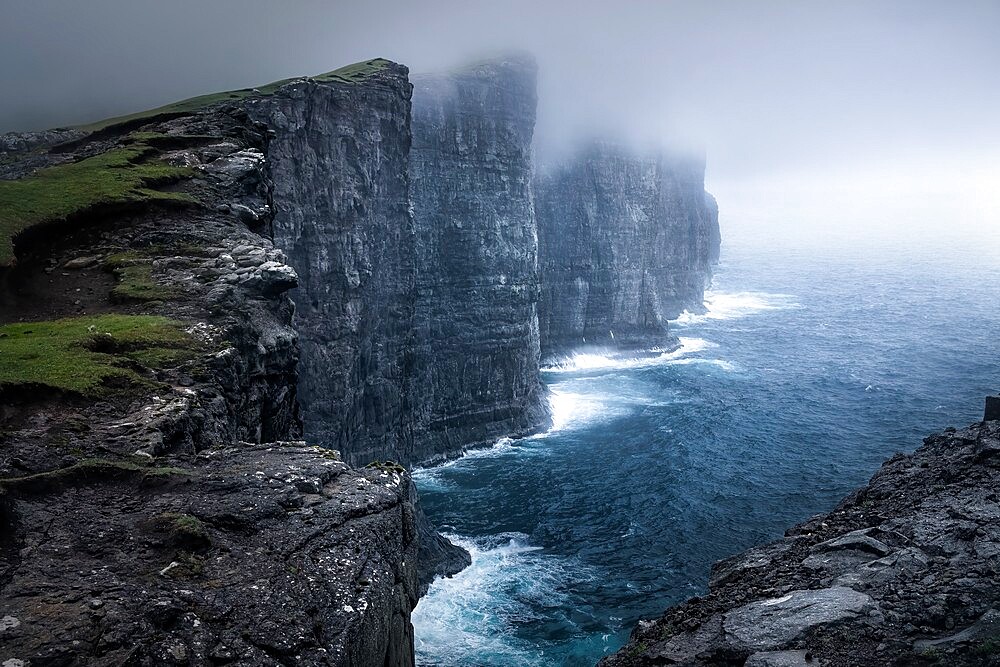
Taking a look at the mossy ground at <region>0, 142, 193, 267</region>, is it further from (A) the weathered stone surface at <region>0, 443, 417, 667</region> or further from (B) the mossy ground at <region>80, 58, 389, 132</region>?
(A) the weathered stone surface at <region>0, 443, 417, 667</region>

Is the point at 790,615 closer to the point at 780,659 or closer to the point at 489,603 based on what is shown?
the point at 780,659

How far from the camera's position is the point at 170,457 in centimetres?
1240

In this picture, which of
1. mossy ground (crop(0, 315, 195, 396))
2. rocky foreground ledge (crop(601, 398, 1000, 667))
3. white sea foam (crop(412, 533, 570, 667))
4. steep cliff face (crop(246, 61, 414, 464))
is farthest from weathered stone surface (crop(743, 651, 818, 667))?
steep cliff face (crop(246, 61, 414, 464))

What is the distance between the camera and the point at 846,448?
5691 cm

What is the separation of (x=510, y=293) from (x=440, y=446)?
17.3m

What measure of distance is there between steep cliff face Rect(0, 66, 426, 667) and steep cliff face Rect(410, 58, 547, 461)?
37.8 meters

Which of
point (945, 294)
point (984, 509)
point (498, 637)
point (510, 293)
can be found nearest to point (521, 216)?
point (510, 293)

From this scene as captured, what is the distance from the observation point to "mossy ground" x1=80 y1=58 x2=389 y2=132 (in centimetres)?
3831

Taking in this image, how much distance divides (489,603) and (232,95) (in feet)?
116

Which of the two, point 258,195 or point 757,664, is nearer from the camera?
point 757,664

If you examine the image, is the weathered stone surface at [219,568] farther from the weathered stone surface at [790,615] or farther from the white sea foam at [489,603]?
the white sea foam at [489,603]

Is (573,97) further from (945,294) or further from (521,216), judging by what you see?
(945,294)

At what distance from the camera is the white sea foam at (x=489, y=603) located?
109ft

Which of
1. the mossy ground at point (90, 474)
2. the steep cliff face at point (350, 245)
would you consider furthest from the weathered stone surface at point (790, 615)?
the steep cliff face at point (350, 245)
